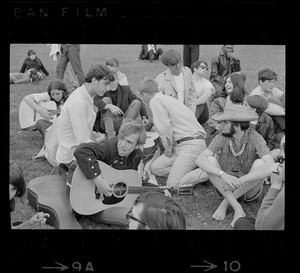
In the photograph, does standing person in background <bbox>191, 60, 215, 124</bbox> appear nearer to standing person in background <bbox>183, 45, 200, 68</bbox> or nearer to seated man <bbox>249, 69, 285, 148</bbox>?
standing person in background <bbox>183, 45, 200, 68</bbox>

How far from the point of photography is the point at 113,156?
333 centimetres

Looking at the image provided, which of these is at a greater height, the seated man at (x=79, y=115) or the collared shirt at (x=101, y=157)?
the seated man at (x=79, y=115)

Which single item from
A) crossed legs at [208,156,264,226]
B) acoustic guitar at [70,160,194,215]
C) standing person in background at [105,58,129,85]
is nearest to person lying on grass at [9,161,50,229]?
acoustic guitar at [70,160,194,215]

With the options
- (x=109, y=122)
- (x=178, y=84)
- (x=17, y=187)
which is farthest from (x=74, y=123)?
(x=178, y=84)

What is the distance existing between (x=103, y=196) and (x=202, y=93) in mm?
775

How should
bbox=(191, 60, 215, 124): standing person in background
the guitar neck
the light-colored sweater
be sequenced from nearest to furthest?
the light-colored sweater → the guitar neck → bbox=(191, 60, 215, 124): standing person in background

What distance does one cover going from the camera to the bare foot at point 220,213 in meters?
3.33

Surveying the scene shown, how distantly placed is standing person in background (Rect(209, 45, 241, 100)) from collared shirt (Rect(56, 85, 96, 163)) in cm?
66

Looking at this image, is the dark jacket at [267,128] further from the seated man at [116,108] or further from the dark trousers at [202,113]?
the seated man at [116,108]

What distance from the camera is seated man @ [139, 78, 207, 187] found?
339cm

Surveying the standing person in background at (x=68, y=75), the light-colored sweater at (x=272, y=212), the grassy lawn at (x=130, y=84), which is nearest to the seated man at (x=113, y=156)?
the grassy lawn at (x=130, y=84)
